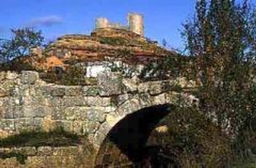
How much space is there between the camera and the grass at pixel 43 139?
46.2 feet

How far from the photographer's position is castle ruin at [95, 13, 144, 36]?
2680 centimetres

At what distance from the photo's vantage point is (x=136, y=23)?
28.0 meters

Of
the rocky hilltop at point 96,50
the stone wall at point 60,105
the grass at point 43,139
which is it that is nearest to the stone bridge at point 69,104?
the stone wall at point 60,105

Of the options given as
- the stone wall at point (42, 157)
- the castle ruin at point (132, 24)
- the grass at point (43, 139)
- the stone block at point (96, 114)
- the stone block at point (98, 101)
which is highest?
the castle ruin at point (132, 24)

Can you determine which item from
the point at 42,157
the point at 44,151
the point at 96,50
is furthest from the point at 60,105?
the point at 96,50

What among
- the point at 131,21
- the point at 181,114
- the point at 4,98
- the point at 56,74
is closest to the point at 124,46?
the point at 131,21

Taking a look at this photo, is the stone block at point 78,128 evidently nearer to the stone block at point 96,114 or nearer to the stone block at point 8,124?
the stone block at point 96,114

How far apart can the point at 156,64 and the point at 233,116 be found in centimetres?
385

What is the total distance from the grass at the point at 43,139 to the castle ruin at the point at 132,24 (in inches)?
482

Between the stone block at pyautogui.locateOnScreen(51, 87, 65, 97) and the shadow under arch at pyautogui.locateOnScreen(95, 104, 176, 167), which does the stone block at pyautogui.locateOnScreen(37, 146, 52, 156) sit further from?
the shadow under arch at pyautogui.locateOnScreen(95, 104, 176, 167)

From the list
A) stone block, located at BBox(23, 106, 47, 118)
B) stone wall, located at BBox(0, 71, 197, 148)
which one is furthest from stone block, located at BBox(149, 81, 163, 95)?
stone block, located at BBox(23, 106, 47, 118)

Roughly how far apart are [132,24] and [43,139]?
47.0 feet

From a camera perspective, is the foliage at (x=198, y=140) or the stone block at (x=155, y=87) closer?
the foliage at (x=198, y=140)

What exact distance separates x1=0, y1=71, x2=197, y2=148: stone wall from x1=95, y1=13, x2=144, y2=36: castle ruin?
12.0 meters
